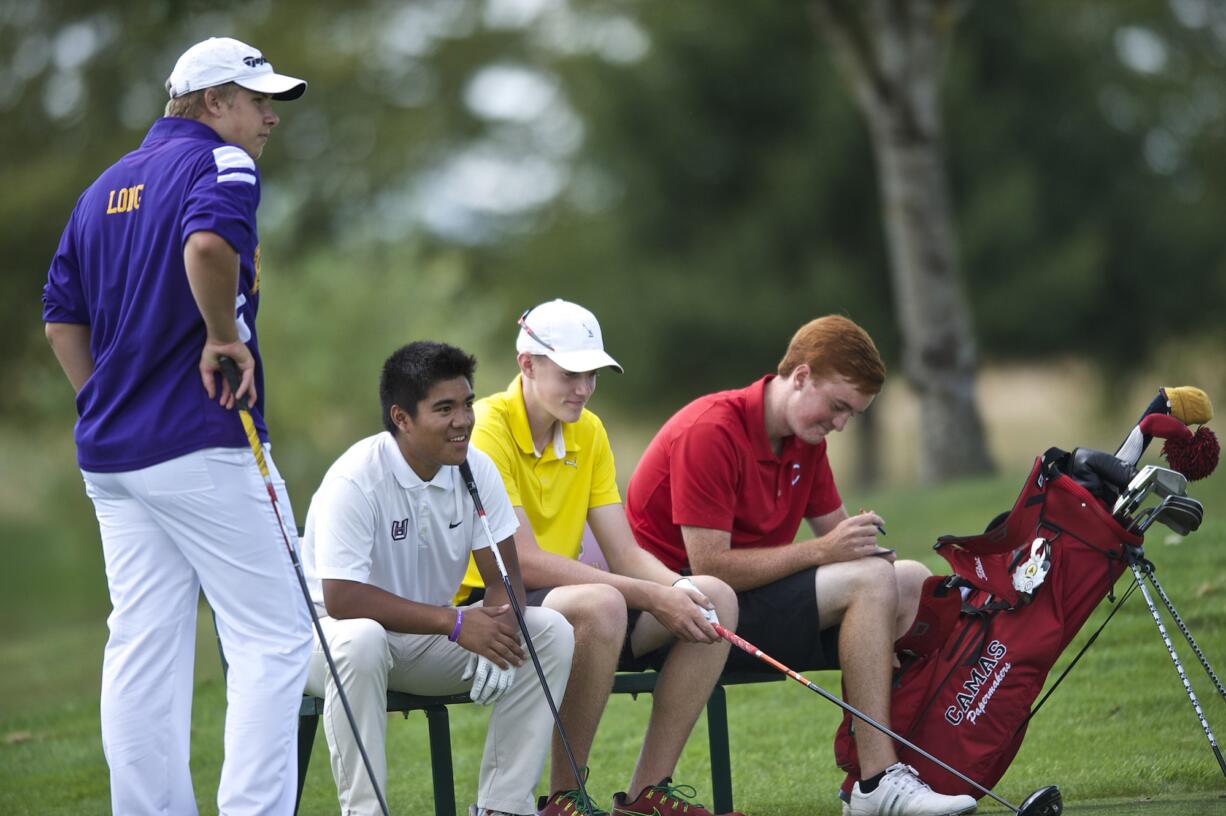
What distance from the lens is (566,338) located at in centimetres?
464

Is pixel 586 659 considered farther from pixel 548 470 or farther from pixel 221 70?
pixel 221 70

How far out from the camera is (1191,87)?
21984 mm

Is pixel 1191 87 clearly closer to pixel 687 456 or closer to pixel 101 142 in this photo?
pixel 101 142

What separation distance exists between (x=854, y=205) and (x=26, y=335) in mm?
12048

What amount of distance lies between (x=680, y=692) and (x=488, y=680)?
55cm

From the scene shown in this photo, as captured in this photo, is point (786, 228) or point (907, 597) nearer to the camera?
point (907, 597)

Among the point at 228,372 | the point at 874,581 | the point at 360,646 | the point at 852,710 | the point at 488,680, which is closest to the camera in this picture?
the point at 228,372

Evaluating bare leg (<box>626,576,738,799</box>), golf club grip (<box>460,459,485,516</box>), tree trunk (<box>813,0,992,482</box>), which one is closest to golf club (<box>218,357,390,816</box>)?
golf club grip (<box>460,459,485,516</box>)

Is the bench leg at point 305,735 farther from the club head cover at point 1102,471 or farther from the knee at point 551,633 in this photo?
the club head cover at point 1102,471

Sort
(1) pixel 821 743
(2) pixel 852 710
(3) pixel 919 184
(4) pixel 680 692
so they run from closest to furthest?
(2) pixel 852 710, (4) pixel 680 692, (1) pixel 821 743, (3) pixel 919 184

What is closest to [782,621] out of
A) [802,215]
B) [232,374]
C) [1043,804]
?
[1043,804]

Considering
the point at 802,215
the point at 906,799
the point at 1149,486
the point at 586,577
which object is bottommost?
the point at 906,799

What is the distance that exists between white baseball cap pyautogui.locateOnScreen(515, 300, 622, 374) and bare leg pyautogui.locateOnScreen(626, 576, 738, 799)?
26.7 inches

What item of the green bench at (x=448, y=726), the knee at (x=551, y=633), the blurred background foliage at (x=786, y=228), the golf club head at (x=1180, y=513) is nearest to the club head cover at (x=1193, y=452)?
the golf club head at (x=1180, y=513)
